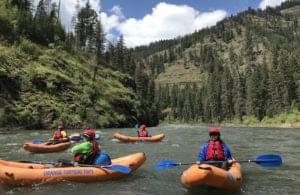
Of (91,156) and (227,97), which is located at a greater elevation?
(227,97)

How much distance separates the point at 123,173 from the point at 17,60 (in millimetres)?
48907

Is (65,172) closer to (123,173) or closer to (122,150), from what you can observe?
(123,173)

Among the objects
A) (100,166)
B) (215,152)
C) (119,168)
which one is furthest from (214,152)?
(100,166)

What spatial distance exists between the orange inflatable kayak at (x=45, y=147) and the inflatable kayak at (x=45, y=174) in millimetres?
8990

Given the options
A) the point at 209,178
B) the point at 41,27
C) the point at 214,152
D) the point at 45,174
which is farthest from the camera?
the point at 41,27

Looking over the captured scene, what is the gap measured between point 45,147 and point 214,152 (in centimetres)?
1242

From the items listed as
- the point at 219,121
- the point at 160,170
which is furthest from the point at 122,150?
the point at 219,121

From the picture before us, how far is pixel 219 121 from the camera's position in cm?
12525

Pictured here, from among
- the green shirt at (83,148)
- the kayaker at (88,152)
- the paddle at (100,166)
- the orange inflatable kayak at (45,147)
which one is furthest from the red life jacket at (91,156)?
the orange inflatable kayak at (45,147)

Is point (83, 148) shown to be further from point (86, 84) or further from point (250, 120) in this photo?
point (250, 120)

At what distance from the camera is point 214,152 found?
1464 centimetres

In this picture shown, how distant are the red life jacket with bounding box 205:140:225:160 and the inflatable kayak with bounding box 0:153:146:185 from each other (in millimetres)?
3318

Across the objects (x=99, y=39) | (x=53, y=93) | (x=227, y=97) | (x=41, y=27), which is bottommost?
(x=53, y=93)

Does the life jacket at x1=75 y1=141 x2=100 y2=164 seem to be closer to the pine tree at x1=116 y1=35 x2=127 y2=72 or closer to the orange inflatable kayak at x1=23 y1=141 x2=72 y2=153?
the orange inflatable kayak at x1=23 y1=141 x2=72 y2=153
